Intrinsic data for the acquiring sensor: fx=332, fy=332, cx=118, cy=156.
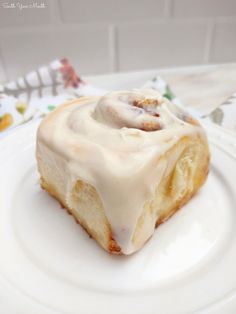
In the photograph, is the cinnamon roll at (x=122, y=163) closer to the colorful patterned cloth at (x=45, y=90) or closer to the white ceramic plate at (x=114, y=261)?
the white ceramic plate at (x=114, y=261)

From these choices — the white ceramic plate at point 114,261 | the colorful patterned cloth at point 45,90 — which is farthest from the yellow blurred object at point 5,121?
the white ceramic plate at point 114,261

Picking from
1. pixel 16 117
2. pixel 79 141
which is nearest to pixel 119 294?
pixel 79 141

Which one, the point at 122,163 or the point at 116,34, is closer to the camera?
the point at 122,163

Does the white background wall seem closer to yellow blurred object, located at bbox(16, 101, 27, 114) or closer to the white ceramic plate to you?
yellow blurred object, located at bbox(16, 101, 27, 114)

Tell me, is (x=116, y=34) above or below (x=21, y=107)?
above

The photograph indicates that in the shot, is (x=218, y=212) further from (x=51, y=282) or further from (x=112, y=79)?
(x=112, y=79)

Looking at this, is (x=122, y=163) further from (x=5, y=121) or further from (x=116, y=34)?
(x=116, y=34)

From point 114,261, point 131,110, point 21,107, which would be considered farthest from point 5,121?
point 114,261
